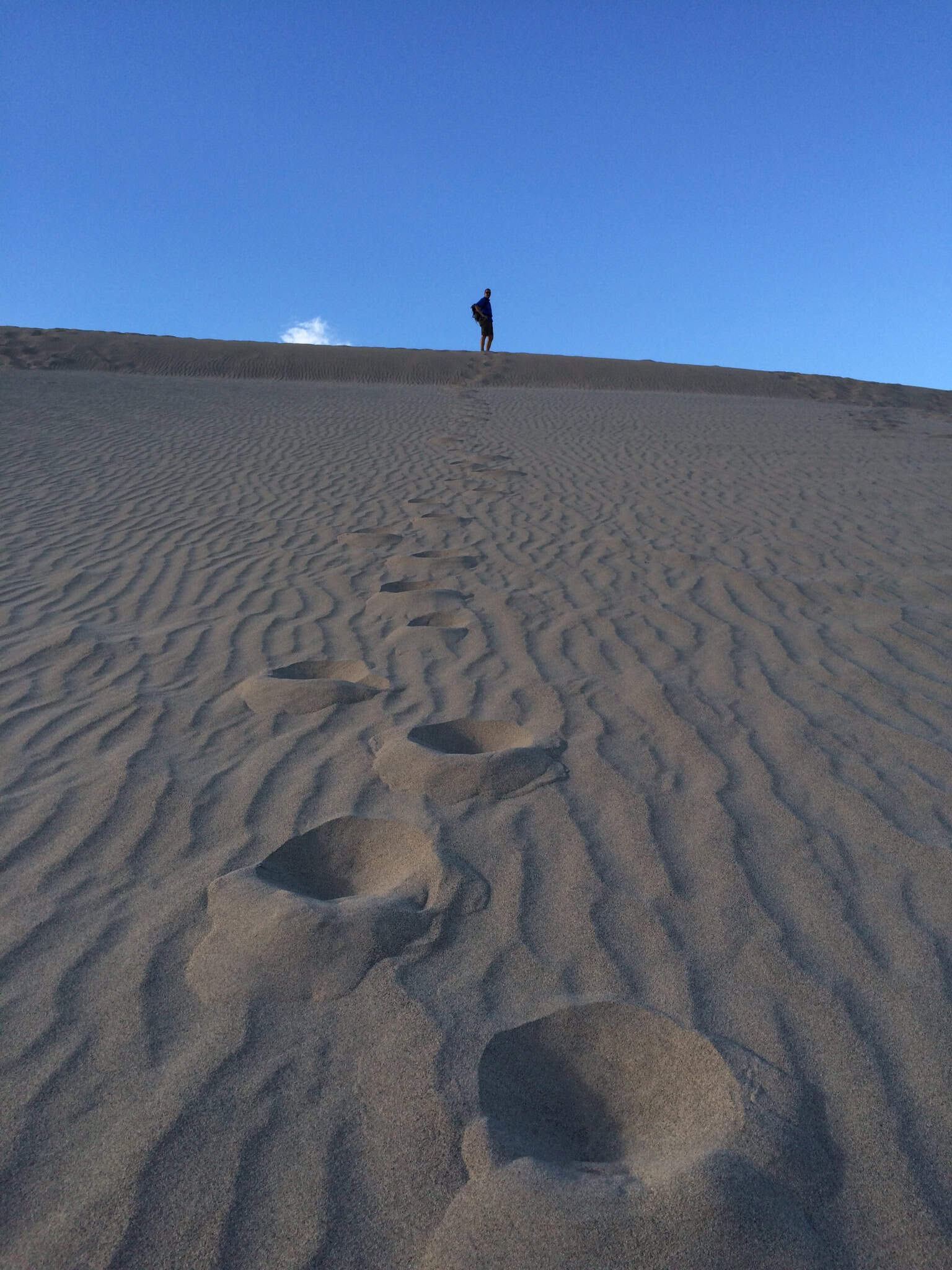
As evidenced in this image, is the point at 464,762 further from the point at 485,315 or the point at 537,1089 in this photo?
the point at 485,315

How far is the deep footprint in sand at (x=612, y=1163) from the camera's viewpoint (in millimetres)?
1303

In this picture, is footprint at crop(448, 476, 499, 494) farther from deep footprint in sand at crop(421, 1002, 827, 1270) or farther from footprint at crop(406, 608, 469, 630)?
deep footprint in sand at crop(421, 1002, 827, 1270)

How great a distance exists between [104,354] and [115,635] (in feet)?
70.0

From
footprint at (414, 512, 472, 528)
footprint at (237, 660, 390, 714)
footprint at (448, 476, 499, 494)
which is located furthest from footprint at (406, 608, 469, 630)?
footprint at (448, 476, 499, 494)

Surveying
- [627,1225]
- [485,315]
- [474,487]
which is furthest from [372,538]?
[485,315]

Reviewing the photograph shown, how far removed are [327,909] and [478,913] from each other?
0.39 meters

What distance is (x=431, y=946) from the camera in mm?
1978

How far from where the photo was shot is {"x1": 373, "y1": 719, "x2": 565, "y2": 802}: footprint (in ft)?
8.93

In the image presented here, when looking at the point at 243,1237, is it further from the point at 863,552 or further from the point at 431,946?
the point at 863,552

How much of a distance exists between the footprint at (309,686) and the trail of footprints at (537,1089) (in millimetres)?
803

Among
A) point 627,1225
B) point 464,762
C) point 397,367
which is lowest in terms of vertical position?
point 397,367

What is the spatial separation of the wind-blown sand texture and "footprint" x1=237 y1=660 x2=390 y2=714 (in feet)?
0.08

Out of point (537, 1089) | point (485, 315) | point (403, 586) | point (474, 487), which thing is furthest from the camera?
point (485, 315)

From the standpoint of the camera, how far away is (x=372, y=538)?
20.9 ft
